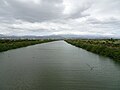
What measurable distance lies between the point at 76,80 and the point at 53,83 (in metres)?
1.54

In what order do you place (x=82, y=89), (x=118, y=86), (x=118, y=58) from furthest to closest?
(x=118, y=58), (x=118, y=86), (x=82, y=89)

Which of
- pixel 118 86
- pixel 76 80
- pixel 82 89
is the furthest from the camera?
pixel 76 80

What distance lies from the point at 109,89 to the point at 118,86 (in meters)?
0.82

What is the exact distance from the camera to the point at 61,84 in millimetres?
10852

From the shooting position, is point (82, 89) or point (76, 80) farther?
point (76, 80)

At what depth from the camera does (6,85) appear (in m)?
10.5

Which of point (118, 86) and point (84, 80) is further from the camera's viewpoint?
point (84, 80)

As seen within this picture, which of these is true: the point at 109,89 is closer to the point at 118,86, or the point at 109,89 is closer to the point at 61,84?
the point at 118,86

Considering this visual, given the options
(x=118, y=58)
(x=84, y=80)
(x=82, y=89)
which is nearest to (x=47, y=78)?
(x=84, y=80)

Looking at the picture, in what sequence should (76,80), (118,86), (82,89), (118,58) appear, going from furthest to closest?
1. (118,58)
2. (76,80)
3. (118,86)
4. (82,89)

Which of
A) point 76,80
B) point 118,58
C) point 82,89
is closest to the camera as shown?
point 82,89

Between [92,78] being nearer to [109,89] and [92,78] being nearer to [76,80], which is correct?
[76,80]

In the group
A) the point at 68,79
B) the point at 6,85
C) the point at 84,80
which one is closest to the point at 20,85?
the point at 6,85

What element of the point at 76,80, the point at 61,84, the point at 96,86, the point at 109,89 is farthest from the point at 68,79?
the point at 109,89
